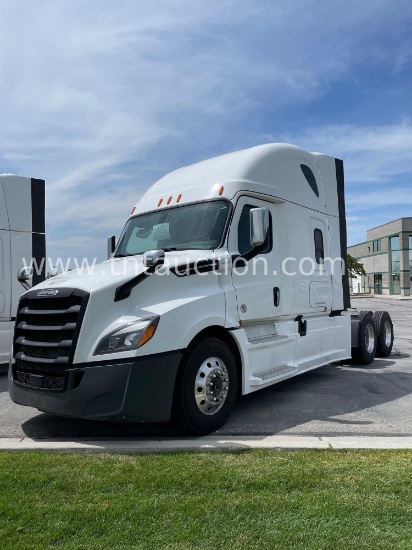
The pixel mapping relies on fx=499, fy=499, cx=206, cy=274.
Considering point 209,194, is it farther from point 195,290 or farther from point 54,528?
point 54,528

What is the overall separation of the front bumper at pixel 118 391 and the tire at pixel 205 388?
227 mm

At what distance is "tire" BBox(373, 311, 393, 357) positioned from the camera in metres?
10.2

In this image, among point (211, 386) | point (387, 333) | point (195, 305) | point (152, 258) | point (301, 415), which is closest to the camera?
point (152, 258)

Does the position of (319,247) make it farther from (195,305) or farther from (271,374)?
(195,305)

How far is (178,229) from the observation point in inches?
240

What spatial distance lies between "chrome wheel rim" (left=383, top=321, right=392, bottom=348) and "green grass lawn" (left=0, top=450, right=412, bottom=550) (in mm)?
6477

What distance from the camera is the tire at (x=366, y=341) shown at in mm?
9422

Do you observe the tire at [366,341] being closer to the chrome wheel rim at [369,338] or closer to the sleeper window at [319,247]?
the chrome wheel rim at [369,338]

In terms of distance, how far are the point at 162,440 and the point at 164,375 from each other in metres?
0.69

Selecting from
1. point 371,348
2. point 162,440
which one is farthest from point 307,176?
point 162,440

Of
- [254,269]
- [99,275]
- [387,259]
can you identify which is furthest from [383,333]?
[387,259]

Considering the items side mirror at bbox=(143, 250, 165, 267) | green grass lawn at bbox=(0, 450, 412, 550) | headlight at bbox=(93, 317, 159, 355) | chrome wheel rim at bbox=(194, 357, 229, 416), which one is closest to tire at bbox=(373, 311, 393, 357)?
chrome wheel rim at bbox=(194, 357, 229, 416)

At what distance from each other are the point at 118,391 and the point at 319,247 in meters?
4.56

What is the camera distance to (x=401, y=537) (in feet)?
9.58
